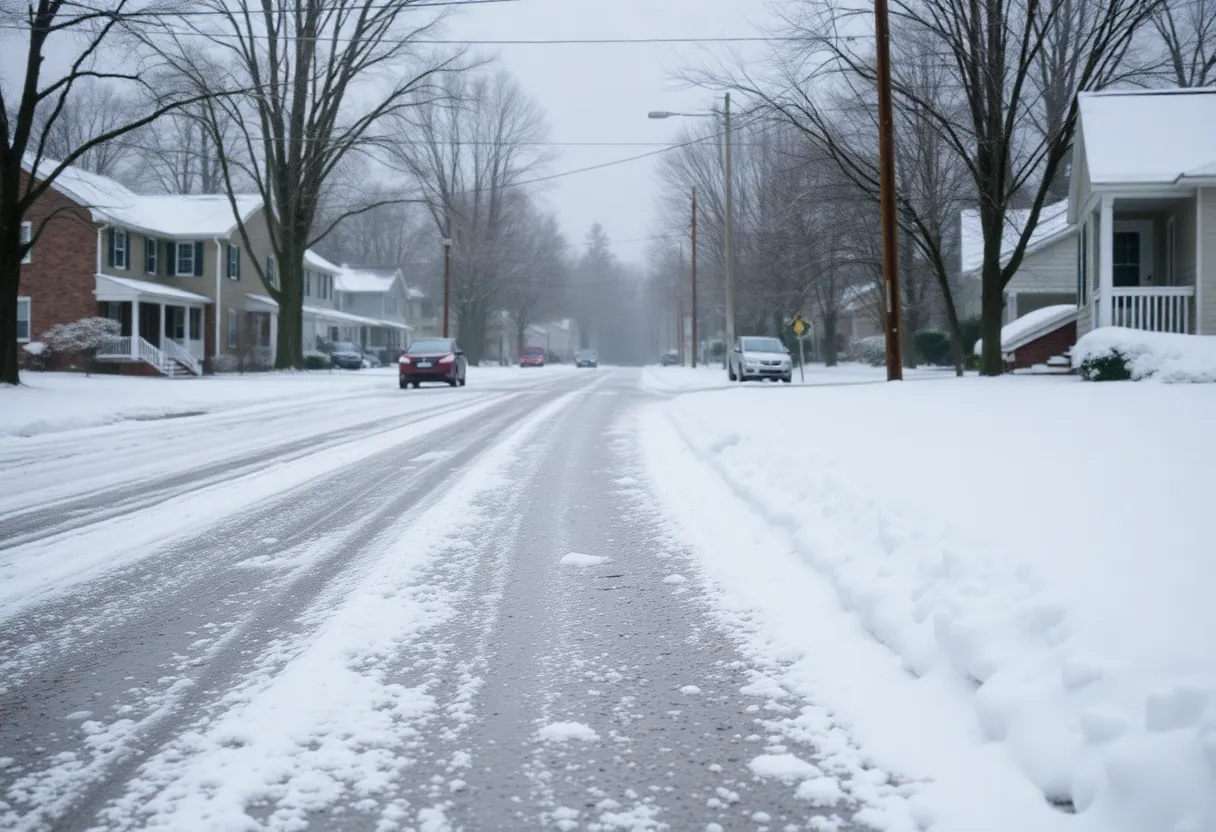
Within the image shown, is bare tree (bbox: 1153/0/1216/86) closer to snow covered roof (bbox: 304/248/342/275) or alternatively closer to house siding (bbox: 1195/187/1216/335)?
house siding (bbox: 1195/187/1216/335)

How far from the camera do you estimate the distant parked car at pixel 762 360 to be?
3291 cm

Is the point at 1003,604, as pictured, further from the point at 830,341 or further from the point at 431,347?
the point at 830,341

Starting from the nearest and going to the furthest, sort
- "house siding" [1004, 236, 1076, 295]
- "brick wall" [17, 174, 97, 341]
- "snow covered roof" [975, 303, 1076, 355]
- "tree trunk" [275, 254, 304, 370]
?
"snow covered roof" [975, 303, 1076, 355] → "house siding" [1004, 236, 1076, 295] → "brick wall" [17, 174, 97, 341] → "tree trunk" [275, 254, 304, 370]

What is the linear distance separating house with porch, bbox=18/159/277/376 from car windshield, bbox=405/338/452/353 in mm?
10157

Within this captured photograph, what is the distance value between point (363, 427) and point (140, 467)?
5462 mm

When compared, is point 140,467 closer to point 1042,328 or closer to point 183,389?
point 183,389

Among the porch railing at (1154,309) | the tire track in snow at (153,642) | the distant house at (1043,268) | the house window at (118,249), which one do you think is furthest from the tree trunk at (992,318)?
the house window at (118,249)

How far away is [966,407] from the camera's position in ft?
42.4

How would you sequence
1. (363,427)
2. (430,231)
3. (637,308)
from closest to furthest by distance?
(363,427)
(430,231)
(637,308)

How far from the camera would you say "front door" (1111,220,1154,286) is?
936 inches

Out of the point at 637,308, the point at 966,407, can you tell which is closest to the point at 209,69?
the point at 966,407

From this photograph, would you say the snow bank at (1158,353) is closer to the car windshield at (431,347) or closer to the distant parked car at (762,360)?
the distant parked car at (762,360)

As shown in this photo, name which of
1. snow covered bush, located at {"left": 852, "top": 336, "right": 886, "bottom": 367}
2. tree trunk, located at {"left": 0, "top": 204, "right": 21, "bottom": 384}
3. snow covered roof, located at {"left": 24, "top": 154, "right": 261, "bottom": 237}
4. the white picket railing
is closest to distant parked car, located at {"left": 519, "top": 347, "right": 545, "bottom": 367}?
snow covered bush, located at {"left": 852, "top": 336, "right": 886, "bottom": 367}

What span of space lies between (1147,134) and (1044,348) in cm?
685
